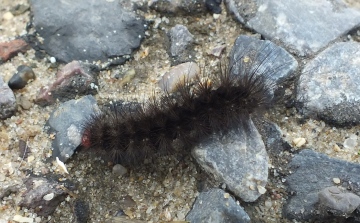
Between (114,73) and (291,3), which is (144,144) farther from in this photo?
(291,3)

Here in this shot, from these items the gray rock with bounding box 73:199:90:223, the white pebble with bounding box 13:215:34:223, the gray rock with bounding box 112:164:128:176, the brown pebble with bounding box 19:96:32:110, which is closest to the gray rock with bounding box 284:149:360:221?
the gray rock with bounding box 112:164:128:176

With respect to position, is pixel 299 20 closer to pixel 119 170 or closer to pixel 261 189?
pixel 261 189

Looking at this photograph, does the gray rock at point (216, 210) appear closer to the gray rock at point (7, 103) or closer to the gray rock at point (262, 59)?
the gray rock at point (262, 59)

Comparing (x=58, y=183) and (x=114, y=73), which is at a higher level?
(x=114, y=73)

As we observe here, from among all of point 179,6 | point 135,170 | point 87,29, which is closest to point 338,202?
point 135,170

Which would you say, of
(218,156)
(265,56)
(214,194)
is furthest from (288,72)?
(214,194)

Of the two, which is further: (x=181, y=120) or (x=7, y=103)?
(x=7, y=103)
